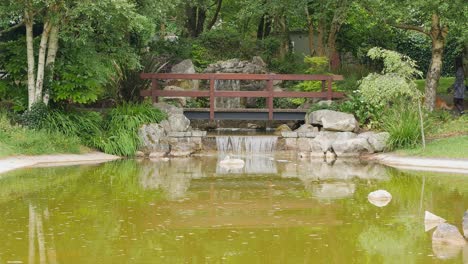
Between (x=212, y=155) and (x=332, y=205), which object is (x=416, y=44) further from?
(x=332, y=205)

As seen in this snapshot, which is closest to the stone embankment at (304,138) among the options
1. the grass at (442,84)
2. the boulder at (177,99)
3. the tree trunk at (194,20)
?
the boulder at (177,99)

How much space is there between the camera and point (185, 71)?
30.8 metres

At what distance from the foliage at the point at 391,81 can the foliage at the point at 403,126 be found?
610 millimetres

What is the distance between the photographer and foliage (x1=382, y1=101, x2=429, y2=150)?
24.2 meters

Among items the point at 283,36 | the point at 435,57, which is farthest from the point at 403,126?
the point at 283,36

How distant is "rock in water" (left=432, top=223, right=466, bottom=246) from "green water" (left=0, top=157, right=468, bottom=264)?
0.20 metres

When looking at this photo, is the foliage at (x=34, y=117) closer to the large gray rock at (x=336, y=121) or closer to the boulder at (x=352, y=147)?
the large gray rock at (x=336, y=121)

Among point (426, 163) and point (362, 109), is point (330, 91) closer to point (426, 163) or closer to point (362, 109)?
point (362, 109)

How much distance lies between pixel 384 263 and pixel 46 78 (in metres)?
15.8

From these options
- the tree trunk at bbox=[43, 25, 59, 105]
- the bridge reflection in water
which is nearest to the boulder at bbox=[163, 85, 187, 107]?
the bridge reflection in water

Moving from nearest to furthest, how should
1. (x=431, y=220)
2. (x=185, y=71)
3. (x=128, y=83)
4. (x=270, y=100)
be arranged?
(x=431, y=220), (x=128, y=83), (x=270, y=100), (x=185, y=71)

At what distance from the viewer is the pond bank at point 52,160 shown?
20.4 meters

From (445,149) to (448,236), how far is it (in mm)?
11322

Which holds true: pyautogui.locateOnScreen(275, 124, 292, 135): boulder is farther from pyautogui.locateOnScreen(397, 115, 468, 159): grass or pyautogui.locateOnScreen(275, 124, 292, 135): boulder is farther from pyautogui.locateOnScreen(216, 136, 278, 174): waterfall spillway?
pyautogui.locateOnScreen(397, 115, 468, 159): grass
